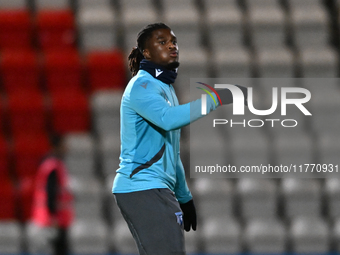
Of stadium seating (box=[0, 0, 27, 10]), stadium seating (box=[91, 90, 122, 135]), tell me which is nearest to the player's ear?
stadium seating (box=[91, 90, 122, 135])

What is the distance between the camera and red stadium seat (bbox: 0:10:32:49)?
5277 mm

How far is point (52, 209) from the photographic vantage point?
3.96m

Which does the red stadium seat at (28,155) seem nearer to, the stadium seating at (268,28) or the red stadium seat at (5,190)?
the red stadium seat at (5,190)

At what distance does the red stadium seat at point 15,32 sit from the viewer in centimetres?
528

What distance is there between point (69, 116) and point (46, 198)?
1107mm

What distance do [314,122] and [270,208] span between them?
3.01 feet

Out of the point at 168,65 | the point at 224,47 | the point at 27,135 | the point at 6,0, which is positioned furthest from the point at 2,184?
the point at 168,65

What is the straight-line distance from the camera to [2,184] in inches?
180

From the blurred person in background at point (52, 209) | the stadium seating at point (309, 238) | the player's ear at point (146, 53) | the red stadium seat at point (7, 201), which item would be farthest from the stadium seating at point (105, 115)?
the player's ear at point (146, 53)

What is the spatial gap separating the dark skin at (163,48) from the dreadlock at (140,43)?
0.02 meters

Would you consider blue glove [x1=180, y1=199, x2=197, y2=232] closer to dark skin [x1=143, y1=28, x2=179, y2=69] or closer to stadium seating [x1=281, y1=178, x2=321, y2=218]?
dark skin [x1=143, y1=28, x2=179, y2=69]

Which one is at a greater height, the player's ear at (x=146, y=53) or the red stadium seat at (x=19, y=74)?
the red stadium seat at (x=19, y=74)

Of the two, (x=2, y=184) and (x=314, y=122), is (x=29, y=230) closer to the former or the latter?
(x=2, y=184)

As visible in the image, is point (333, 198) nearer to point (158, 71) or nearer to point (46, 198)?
point (46, 198)
